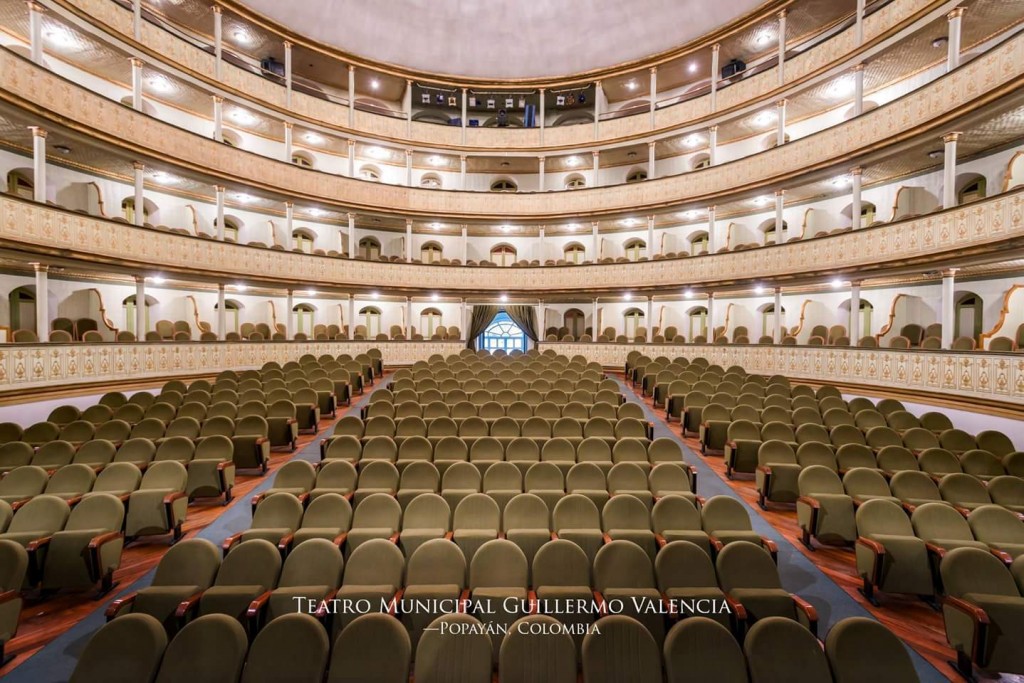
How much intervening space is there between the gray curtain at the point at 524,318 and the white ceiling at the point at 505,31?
10.4 meters

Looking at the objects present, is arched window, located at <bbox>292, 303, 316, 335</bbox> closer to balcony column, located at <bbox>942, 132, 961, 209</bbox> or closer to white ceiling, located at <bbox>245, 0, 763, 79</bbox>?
white ceiling, located at <bbox>245, 0, 763, 79</bbox>

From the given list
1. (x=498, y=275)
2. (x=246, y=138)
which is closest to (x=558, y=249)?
(x=498, y=275)

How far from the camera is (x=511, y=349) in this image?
71.8 feet

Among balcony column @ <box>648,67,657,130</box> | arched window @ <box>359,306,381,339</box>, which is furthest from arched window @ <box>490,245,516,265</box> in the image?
balcony column @ <box>648,67,657,130</box>

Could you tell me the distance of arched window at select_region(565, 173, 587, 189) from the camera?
2203 cm

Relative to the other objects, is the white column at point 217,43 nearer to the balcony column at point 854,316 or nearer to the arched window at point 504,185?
the arched window at point 504,185

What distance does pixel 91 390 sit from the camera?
9.55 m

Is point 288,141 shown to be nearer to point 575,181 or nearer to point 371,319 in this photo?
point 371,319

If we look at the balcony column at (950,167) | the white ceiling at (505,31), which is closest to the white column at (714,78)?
the white ceiling at (505,31)

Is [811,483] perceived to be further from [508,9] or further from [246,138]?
[508,9]

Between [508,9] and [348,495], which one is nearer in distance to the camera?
[348,495]

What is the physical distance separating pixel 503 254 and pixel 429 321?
4.90 meters

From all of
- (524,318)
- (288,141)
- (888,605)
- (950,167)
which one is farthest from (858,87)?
(288,141)

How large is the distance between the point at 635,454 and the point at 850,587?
261 cm
